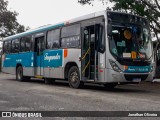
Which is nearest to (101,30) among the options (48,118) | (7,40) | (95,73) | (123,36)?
(123,36)

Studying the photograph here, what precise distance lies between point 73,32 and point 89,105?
246 inches

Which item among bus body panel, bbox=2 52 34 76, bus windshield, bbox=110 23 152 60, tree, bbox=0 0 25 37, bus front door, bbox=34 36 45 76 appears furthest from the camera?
tree, bbox=0 0 25 37

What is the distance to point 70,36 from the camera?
1477 centimetres

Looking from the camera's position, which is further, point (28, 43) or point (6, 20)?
point (6, 20)

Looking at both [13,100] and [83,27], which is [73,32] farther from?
[13,100]

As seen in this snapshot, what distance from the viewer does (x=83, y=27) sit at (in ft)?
45.6

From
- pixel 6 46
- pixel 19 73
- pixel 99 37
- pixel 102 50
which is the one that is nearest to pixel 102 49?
pixel 102 50

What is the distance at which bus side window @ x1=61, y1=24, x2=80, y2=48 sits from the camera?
14227 mm

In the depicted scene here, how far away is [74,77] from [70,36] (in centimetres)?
194

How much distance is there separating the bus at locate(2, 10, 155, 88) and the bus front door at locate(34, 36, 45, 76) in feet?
3.39

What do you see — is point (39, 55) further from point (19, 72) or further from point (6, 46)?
point (6, 46)

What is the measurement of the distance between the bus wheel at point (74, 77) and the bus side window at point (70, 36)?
1.12 metres

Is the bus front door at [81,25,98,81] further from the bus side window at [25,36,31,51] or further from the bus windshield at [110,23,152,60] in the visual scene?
the bus side window at [25,36,31,51]

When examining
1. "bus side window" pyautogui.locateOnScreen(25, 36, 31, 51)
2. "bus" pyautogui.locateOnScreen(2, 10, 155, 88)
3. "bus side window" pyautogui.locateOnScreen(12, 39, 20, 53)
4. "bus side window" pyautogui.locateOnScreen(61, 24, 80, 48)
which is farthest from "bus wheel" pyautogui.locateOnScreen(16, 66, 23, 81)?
"bus side window" pyautogui.locateOnScreen(61, 24, 80, 48)
